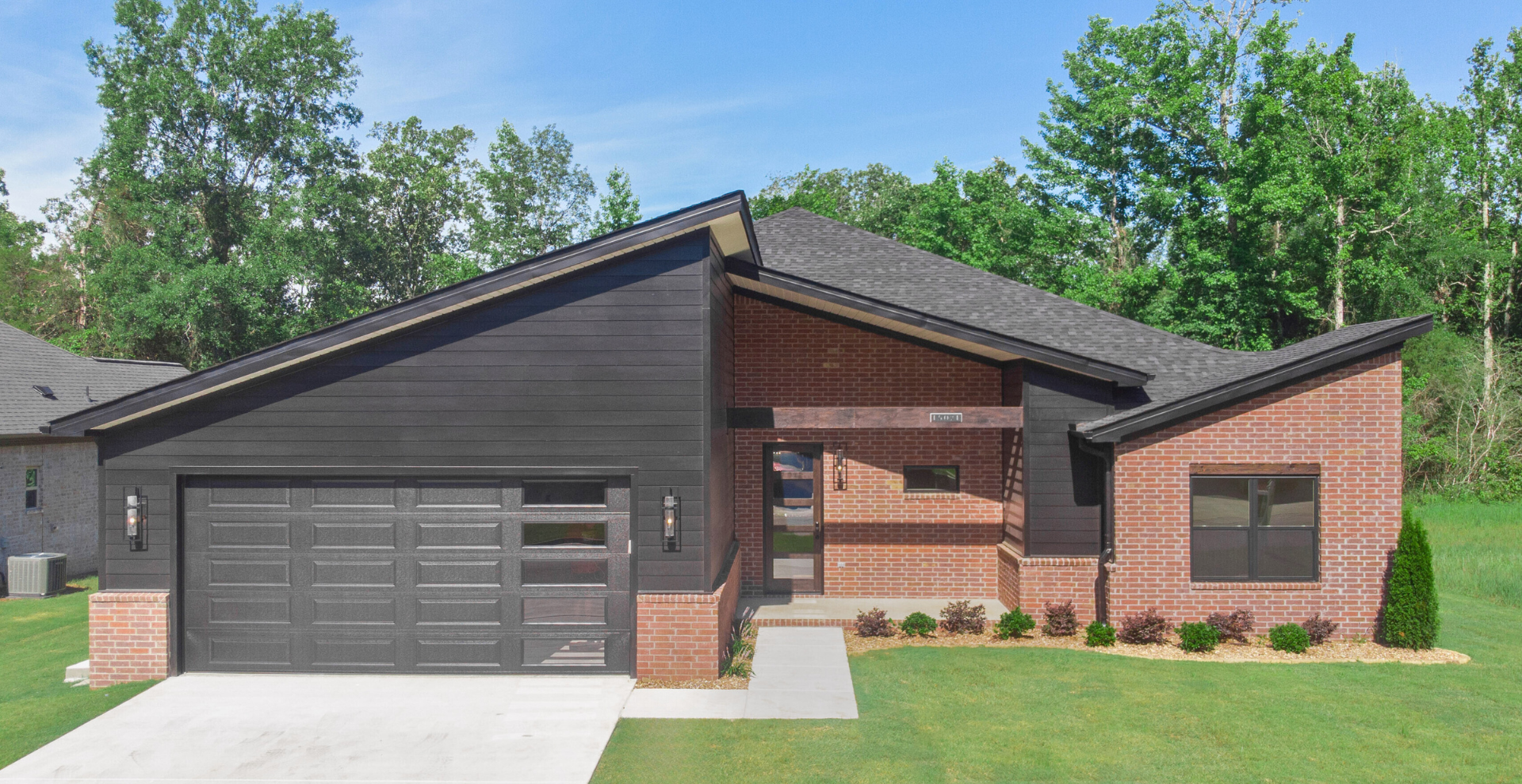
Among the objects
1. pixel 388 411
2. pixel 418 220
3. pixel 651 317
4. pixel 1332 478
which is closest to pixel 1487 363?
pixel 1332 478

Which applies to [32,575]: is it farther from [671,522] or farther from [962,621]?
[962,621]

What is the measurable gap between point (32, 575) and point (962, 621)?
15.4 m

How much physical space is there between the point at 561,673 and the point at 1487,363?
33.7 m

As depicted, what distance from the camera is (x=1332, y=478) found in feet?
35.3

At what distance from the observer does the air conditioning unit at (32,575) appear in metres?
14.3

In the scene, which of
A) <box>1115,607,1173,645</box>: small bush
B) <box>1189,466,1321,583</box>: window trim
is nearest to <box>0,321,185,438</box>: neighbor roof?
<box>1115,607,1173,645</box>: small bush

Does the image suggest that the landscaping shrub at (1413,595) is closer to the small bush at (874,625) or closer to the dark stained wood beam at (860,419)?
the dark stained wood beam at (860,419)

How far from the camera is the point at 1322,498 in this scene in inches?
425

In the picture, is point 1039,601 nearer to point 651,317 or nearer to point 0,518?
point 651,317

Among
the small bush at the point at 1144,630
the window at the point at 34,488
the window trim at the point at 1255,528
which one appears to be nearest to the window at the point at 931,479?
the small bush at the point at 1144,630

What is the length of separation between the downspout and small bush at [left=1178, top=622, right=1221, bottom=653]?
948 mm

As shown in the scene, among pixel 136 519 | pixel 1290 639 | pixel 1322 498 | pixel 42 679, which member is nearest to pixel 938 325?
pixel 1322 498

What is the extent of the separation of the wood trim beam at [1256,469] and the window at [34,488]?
66.7 ft

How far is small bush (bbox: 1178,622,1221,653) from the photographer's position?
1026cm
